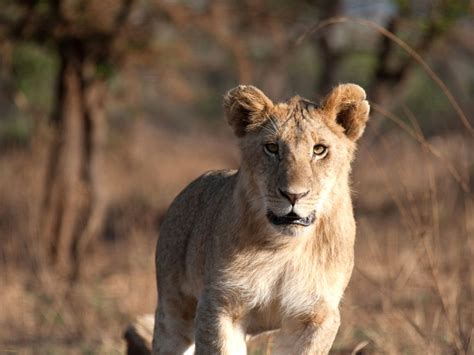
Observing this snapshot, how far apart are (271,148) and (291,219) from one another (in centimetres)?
39

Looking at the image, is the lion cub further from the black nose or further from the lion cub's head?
the black nose

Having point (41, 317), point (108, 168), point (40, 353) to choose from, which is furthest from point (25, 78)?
point (40, 353)

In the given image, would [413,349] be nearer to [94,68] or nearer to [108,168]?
[94,68]

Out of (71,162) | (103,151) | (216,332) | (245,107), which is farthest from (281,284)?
(103,151)

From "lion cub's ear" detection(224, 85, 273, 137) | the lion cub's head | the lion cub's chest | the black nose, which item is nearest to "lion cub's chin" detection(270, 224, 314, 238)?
the lion cub's head

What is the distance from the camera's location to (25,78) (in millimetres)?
16891

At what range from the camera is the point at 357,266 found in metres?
9.21

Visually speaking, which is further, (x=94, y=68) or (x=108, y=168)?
(x=108, y=168)

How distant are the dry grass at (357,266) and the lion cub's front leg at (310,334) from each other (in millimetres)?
1211

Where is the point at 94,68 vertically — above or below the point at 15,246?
above

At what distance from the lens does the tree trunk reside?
42.1ft

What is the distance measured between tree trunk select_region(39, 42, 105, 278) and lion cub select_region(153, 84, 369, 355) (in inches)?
318

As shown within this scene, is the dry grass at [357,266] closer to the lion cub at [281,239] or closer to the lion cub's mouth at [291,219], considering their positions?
the lion cub at [281,239]

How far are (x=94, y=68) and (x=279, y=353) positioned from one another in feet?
27.7
